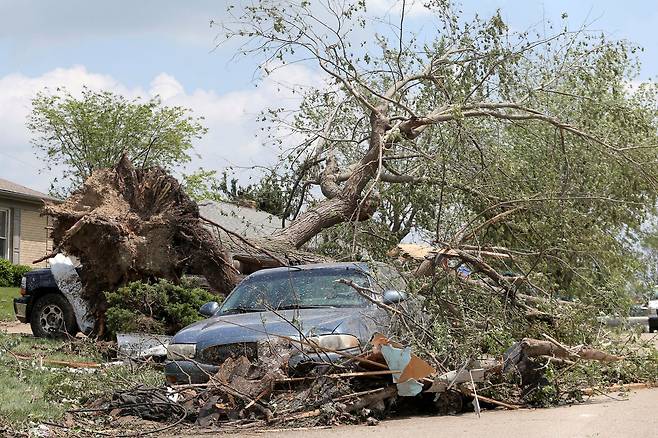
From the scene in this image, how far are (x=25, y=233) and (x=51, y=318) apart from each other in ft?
53.4

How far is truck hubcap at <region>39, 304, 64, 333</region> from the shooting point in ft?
51.0

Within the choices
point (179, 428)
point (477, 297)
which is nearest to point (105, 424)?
point (179, 428)

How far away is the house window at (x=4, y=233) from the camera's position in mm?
29922

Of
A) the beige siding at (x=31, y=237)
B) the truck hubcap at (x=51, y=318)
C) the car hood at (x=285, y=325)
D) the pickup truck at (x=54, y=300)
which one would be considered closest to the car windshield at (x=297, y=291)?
the car hood at (x=285, y=325)

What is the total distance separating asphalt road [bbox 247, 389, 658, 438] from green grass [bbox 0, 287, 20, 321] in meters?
13.7

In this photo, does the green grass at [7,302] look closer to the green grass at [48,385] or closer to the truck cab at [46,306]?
the truck cab at [46,306]

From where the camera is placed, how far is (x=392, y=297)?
9422 millimetres

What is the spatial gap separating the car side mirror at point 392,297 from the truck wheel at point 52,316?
769 cm

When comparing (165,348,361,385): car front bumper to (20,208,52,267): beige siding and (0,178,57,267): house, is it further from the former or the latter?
(20,208,52,267): beige siding

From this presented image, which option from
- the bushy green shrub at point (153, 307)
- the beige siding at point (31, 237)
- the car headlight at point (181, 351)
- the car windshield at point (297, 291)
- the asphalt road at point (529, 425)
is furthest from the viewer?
the beige siding at point (31, 237)

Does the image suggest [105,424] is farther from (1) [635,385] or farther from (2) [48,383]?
(1) [635,385]

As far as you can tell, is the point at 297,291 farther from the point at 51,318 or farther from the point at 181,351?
the point at 51,318

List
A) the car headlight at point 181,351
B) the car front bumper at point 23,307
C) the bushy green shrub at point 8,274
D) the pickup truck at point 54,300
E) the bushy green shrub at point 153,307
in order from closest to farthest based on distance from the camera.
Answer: the car headlight at point 181,351, the bushy green shrub at point 153,307, the pickup truck at point 54,300, the car front bumper at point 23,307, the bushy green shrub at point 8,274

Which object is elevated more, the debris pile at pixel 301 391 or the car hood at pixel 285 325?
the car hood at pixel 285 325
